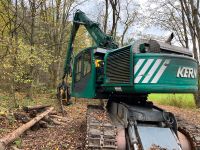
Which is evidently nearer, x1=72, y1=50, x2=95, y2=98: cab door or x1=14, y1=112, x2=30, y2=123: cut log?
x1=72, y1=50, x2=95, y2=98: cab door

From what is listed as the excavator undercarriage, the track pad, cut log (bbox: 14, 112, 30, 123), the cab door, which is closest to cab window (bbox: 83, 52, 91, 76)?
the cab door

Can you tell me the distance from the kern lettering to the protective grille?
1085 millimetres

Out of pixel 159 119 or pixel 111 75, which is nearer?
pixel 159 119

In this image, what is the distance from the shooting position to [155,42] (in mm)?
7582

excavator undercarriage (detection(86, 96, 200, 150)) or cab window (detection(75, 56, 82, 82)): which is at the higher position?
cab window (detection(75, 56, 82, 82))

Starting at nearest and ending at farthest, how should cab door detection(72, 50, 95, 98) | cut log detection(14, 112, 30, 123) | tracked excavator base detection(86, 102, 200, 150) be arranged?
tracked excavator base detection(86, 102, 200, 150)
cab door detection(72, 50, 95, 98)
cut log detection(14, 112, 30, 123)

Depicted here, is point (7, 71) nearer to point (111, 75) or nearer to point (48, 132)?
point (48, 132)

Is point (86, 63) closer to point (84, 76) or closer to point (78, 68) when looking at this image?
point (84, 76)

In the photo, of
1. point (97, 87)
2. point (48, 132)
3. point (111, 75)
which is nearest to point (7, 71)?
point (48, 132)

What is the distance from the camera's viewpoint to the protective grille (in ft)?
25.1

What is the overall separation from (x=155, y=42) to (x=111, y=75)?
1439 millimetres

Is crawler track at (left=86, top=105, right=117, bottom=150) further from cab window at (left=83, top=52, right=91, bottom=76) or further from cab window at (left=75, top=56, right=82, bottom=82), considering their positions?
cab window at (left=75, top=56, right=82, bottom=82)

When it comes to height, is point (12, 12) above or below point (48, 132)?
above

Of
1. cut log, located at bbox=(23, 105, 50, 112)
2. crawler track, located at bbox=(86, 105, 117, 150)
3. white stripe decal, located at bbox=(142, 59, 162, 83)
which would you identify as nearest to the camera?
crawler track, located at bbox=(86, 105, 117, 150)
